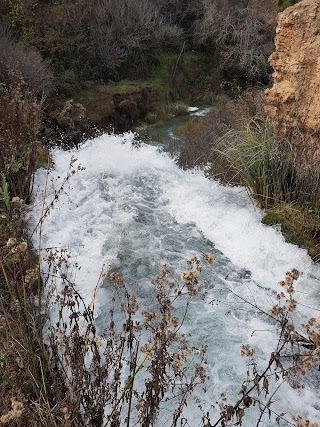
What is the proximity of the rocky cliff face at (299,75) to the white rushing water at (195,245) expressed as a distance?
1227mm

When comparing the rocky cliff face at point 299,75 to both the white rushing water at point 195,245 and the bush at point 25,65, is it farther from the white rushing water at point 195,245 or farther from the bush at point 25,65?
the bush at point 25,65

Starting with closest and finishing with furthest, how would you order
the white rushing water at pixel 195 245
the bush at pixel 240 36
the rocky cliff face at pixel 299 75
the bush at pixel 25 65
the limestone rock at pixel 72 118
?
the white rushing water at pixel 195 245 < the rocky cliff face at pixel 299 75 < the bush at pixel 25 65 < the limestone rock at pixel 72 118 < the bush at pixel 240 36

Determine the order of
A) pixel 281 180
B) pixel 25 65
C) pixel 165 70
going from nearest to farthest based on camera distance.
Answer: pixel 281 180 → pixel 25 65 → pixel 165 70

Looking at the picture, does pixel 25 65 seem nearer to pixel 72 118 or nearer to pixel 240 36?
pixel 72 118

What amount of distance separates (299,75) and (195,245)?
2.85m

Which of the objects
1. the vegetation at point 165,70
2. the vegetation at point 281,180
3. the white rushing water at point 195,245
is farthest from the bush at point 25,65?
the vegetation at point 281,180

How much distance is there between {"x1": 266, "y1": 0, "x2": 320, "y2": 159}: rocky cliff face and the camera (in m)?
5.62

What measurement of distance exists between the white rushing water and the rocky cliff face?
123cm

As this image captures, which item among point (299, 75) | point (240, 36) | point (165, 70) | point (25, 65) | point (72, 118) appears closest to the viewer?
point (299, 75)

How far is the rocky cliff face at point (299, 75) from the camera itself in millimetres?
5620

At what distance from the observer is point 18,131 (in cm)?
592

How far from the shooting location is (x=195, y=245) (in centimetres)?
527

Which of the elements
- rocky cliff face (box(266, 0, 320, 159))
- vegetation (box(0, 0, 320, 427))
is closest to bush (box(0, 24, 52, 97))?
vegetation (box(0, 0, 320, 427))

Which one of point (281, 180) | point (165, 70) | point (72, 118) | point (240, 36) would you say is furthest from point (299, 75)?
point (165, 70)
